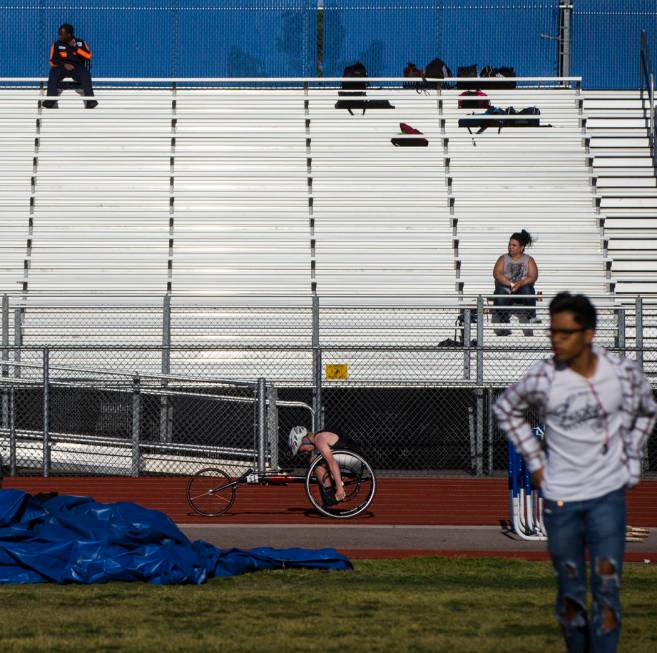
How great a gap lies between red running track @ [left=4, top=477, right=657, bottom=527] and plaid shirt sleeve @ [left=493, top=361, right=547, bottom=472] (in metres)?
7.26

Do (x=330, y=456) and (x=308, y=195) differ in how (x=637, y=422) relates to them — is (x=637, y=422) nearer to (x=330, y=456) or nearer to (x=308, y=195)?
(x=330, y=456)

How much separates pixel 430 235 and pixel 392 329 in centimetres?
403

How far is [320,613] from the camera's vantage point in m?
7.84

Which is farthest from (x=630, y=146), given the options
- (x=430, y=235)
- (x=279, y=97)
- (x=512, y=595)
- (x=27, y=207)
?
(x=512, y=595)

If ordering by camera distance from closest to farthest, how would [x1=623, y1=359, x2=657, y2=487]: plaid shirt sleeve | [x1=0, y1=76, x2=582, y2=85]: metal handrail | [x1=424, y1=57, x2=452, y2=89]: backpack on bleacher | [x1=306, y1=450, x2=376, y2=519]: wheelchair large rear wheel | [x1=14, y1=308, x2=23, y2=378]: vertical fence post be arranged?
[x1=623, y1=359, x2=657, y2=487]: plaid shirt sleeve → [x1=306, y1=450, x2=376, y2=519]: wheelchair large rear wheel → [x1=14, y1=308, x2=23, y2=378]: vertical fence post → [x1=0, y1=76, x2=582, y2=85]: metal handrail → [x1=424, y1=57, x2=452, y2=89]: backpack on bleacher

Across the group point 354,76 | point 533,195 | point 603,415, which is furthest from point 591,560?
point 354,76

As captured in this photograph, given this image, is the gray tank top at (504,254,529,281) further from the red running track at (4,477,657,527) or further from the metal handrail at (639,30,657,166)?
the metal handrail at (639,30,657,166)

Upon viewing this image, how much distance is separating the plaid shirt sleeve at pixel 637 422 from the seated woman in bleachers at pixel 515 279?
40.2 feet

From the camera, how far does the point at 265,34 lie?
26.4 m

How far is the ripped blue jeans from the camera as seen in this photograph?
554 centimetres

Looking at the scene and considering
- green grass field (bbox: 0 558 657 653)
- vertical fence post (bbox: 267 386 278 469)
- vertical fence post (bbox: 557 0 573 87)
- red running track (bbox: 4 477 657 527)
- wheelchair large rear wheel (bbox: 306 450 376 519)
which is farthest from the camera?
vertical fence post (bbox: 557 0 573 87)

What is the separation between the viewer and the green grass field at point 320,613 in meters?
6.96

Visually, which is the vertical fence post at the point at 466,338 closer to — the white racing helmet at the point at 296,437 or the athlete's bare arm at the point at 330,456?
the white racing helmet at the point at 296,437

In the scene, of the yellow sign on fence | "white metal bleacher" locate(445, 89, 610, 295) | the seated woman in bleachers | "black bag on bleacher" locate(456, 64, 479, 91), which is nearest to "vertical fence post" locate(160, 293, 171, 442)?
the yellow sign on fence
